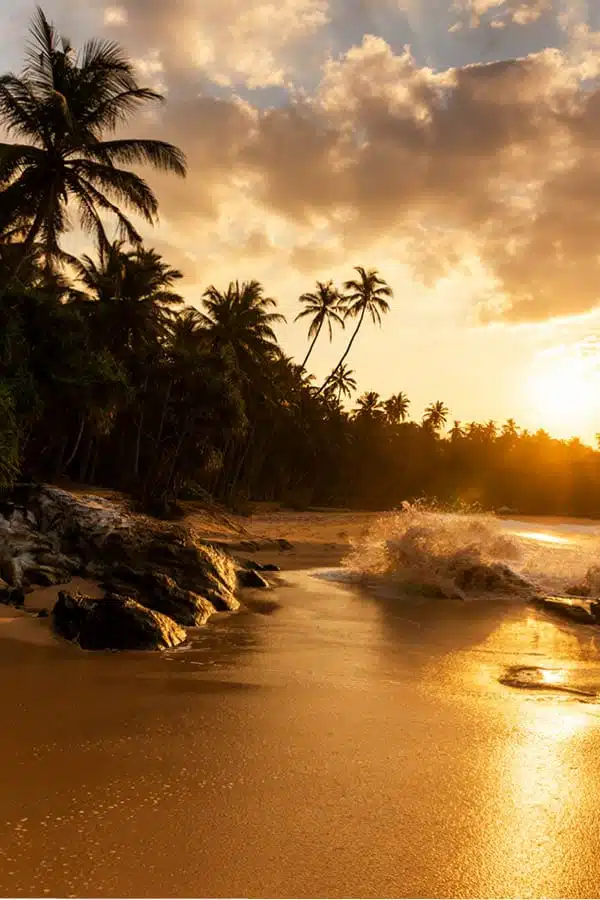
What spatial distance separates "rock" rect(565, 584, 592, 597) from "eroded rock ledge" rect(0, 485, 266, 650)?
20.0 feet

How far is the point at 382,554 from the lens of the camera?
13719mm

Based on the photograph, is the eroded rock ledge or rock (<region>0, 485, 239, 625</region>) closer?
the eroded rock ledge

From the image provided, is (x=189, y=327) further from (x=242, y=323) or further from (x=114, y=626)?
(x=114, y=626)

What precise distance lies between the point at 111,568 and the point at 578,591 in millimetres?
8427

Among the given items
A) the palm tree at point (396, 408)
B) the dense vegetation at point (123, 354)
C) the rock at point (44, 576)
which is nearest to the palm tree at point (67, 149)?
the dense vegetation at point (123, 354)

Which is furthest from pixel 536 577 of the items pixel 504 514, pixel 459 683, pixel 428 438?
pixel 428 438

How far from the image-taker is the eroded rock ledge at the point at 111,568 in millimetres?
6363

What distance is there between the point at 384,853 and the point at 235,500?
34704 millimetres

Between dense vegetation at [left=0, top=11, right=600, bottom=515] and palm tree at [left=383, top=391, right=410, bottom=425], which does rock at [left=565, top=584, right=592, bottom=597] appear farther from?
palm tree at [left=383, top=391, right=410, bottom=425]

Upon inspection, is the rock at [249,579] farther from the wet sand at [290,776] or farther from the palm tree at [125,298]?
the palm tree at [125,298]

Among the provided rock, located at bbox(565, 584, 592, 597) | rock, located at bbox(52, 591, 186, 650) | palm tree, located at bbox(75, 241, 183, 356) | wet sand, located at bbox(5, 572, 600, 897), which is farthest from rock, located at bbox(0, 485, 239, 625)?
palm tree, located at bbox(75, 241, 183, 356)

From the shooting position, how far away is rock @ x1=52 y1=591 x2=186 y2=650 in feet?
20.2

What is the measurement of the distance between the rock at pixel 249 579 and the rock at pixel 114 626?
4.38 m

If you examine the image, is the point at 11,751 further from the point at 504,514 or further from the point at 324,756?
the point at 504,514
